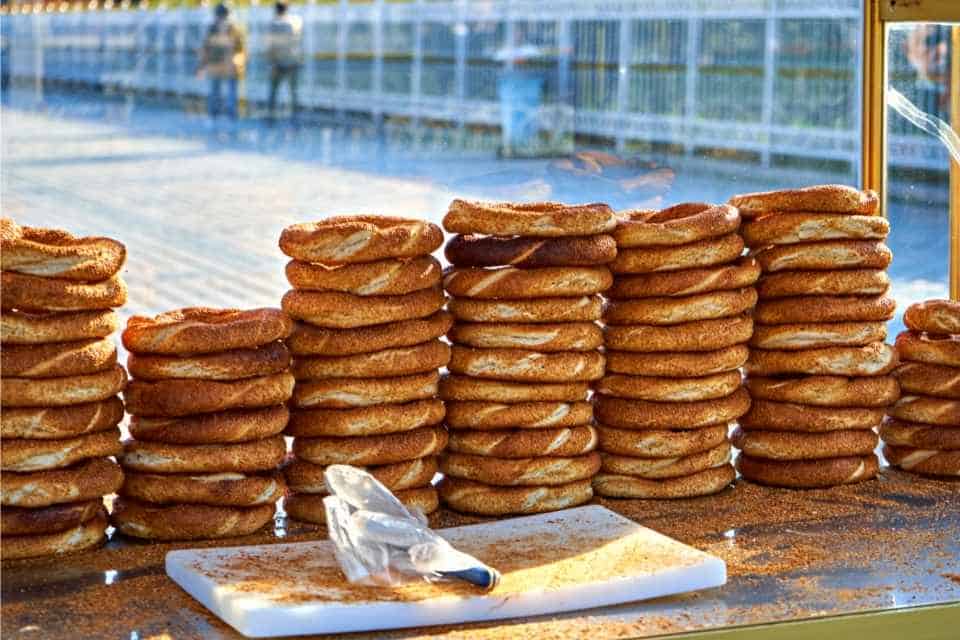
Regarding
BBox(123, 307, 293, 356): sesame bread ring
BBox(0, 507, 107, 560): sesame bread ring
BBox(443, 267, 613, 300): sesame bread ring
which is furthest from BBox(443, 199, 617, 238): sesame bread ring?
BBox(0, 507, 107, 560): sesame bread ring

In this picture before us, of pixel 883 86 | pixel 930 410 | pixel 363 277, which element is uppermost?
pixel 883 86

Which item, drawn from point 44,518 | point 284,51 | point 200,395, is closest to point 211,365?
point 200,395

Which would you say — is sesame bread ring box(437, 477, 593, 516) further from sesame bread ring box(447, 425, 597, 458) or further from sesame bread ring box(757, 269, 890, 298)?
sesame bread ring box(757, 269, 890, 298)

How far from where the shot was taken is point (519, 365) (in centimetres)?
391

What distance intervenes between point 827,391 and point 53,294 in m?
2.19

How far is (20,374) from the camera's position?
3.46m

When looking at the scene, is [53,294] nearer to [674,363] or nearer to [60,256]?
[60,256]

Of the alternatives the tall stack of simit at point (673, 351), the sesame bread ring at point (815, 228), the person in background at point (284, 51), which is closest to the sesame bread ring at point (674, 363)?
the tall stack of simit at point (673, 351)

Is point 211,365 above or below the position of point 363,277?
below

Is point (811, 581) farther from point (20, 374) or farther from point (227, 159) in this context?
point (227, 159)

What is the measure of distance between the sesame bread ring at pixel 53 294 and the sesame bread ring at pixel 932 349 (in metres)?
2.39

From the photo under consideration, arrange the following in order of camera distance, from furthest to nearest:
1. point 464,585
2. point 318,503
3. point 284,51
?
1. point 284,51
2. point 318,503
3. point 464,585

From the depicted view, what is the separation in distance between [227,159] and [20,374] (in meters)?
9.72

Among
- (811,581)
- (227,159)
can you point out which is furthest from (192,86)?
(811,581)
